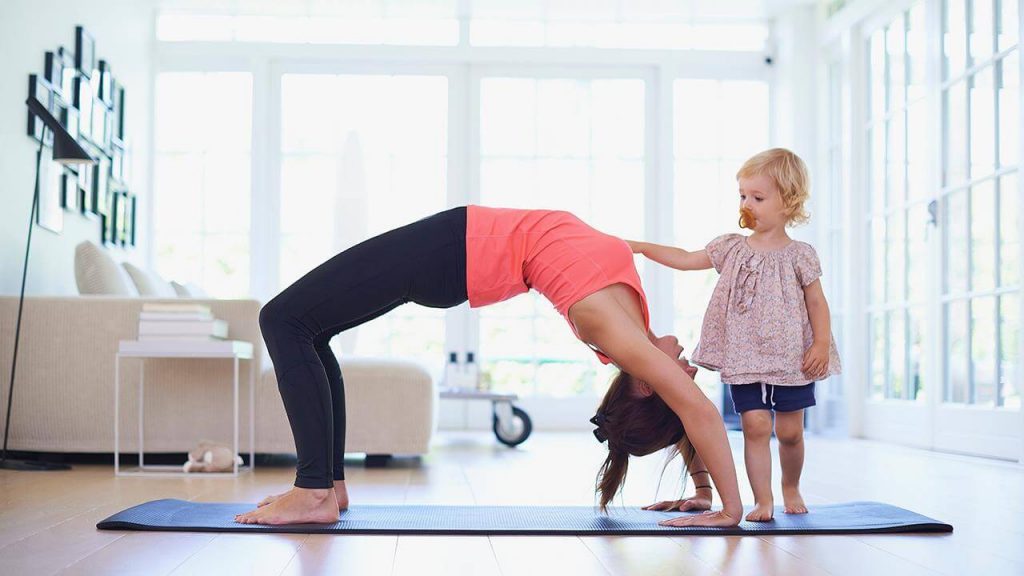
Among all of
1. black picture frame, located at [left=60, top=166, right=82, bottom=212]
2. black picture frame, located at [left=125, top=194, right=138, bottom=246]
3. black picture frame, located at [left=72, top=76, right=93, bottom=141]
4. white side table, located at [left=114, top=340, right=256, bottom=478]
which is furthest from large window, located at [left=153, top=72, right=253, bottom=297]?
white side table, located at [left=114, top=340, right=256, bottom=478]

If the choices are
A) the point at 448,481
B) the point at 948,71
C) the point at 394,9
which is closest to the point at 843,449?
the point at 948,71

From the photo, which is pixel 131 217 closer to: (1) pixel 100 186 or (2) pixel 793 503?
(1) pixel 100 186

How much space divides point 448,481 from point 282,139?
3.89 metres

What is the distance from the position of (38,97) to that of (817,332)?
3568 mm

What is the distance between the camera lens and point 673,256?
8.55ft

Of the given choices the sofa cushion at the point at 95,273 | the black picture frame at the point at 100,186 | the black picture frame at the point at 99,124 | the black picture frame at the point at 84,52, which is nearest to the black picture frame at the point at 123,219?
the black picture frame at the point at 100,186

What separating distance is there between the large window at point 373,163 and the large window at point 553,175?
343 millimetres

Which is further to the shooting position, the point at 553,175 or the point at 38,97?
the point at 553,175

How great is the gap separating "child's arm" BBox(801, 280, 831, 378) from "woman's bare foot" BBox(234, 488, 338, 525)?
3.88 feet

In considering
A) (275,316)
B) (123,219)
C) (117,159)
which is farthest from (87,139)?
(275,316)

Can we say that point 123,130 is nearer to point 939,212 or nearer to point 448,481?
point 448,481

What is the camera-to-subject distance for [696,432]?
89.4 inches

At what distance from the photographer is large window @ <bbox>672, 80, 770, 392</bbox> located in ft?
22.9

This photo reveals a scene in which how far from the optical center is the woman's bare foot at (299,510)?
2268 millimetres
